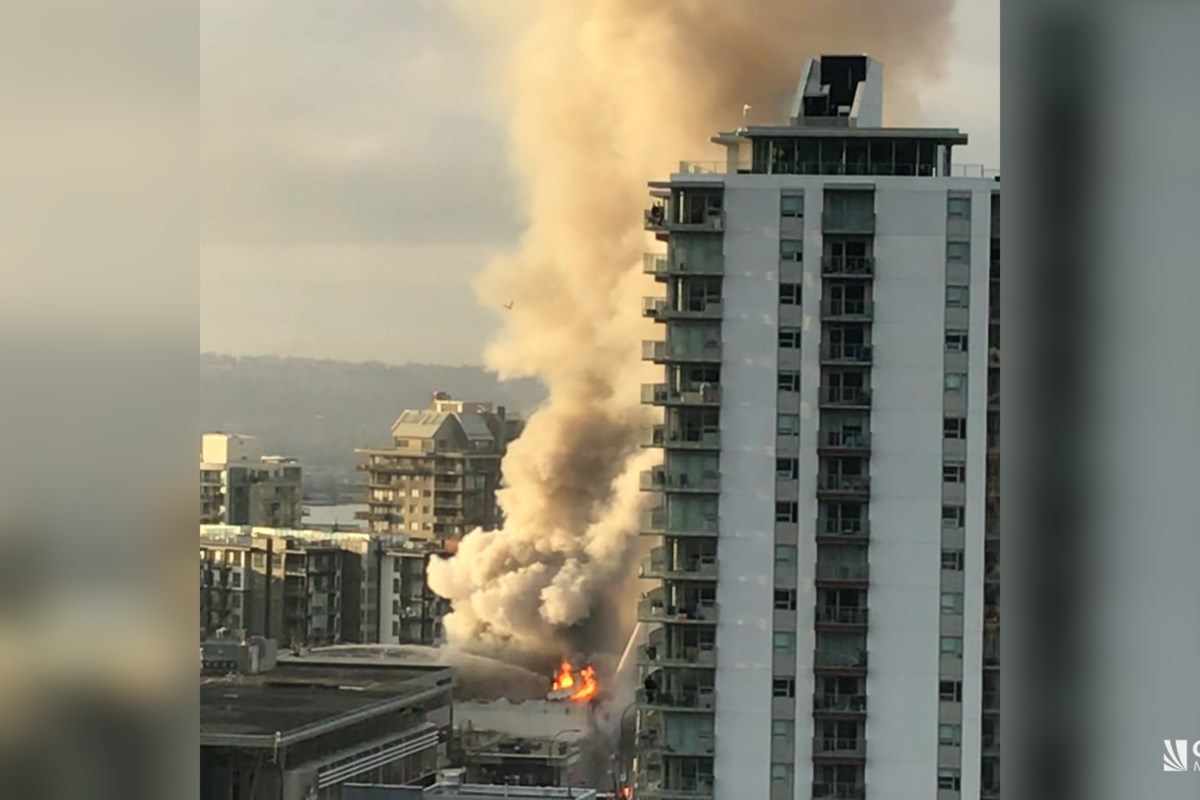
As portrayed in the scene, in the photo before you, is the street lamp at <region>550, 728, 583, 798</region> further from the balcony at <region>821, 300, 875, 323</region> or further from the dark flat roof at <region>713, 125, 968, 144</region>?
the dark flat roof at <region>713, 125, 968, 144</region>

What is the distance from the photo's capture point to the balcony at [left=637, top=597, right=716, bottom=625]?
76.9 inches

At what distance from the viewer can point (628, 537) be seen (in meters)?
1.96

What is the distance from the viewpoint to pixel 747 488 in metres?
1.97

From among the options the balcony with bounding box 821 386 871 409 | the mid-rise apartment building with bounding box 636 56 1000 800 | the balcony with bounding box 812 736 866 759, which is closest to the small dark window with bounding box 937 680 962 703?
the mid-rise apartment building with bounding box 636 56 1000 800

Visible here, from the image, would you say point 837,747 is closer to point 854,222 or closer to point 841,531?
point 841,531

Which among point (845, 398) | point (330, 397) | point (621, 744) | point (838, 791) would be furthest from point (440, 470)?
point (838, 791)

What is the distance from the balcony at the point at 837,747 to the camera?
1964 mm

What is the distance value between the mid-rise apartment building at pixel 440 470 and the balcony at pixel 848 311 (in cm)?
41

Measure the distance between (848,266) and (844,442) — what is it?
217 mm

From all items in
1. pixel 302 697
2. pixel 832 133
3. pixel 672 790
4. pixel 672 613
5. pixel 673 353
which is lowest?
pixel 672 790

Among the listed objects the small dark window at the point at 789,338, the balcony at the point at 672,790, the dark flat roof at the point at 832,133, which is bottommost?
the balcony at the point at 672,790

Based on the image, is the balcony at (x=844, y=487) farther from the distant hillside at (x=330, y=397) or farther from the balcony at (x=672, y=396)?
the distant hillside at (x=330, y=397)
